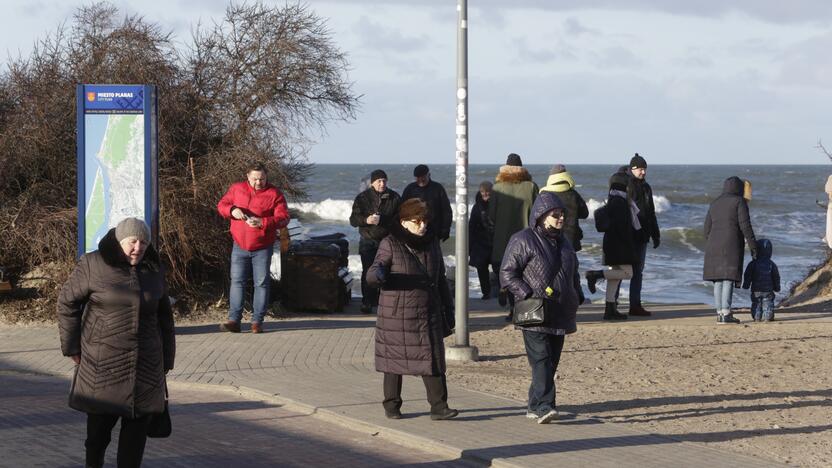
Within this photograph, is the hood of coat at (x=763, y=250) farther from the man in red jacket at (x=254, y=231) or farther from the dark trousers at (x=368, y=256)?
the man in red jacket at (x=254, y=231)

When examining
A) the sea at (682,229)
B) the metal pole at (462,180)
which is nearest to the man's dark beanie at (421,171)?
the sea at (682,229)

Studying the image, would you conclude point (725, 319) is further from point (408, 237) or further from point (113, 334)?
point (113, 334)

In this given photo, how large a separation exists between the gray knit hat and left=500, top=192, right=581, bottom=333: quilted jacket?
2.98 m

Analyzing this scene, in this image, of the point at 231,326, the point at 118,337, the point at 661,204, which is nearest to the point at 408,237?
the point at 118,337

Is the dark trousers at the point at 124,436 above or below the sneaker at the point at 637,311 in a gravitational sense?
above

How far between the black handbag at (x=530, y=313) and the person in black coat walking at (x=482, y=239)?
9.90 m

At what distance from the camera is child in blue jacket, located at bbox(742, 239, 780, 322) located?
15.2m

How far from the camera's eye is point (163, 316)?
678 cm

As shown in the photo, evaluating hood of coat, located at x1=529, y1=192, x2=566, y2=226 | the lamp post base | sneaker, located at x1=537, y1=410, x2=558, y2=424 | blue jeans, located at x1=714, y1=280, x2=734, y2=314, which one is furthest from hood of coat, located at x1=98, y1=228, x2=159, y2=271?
blue jeans, located at x1=714, y1=280, x2=734, y2=314

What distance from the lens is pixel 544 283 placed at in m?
8.73

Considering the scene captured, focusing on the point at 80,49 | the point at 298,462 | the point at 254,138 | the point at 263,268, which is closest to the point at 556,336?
the point at 298,462

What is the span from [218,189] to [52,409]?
580 cm

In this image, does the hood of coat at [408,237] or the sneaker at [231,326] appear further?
the sneaker at [231,326]

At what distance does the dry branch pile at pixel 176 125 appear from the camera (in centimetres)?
1453
